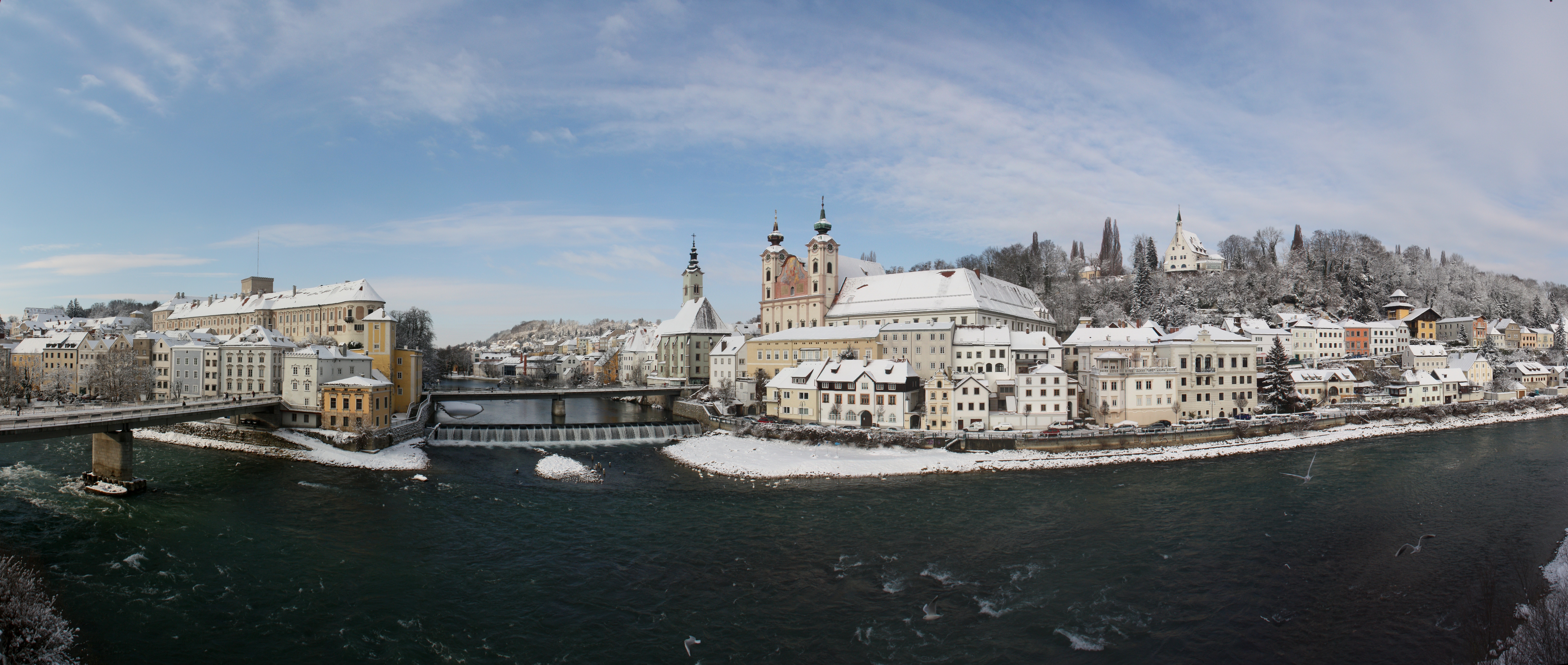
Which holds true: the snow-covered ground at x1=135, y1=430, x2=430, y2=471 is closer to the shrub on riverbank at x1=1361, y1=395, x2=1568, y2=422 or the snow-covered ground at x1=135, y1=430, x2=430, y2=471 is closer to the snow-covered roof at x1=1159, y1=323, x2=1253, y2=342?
the snow-covered roof at x1=1159, y1=323, x2=1253, y2=342

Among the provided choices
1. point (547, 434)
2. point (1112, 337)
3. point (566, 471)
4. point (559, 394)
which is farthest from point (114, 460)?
point (1112, 337)

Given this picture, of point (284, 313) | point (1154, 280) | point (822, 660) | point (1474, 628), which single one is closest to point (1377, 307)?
point (1154, 280)

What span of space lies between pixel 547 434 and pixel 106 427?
756 inches

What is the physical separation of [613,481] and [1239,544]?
912 inches

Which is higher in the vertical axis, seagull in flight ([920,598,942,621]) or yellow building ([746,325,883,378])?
yellow building ([746,325,883,378])

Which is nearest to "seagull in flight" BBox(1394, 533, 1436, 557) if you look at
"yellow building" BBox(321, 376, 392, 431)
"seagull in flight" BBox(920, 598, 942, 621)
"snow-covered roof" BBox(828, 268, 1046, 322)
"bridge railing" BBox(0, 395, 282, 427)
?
"seagull in flight" BBox(920, 598, 942, 621)

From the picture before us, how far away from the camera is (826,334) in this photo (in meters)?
55.3

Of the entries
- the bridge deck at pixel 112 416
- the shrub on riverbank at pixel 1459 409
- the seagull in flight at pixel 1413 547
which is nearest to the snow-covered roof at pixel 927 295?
the shrub on riverbank at pixel 1459 409

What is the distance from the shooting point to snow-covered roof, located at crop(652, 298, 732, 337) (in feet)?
228

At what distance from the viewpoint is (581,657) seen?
48.2 ft

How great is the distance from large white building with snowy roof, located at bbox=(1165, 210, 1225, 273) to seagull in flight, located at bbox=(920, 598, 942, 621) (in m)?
85.2

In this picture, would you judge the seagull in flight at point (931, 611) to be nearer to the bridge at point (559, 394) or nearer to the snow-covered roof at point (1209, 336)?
the snow-covered roof at point (1209, 336)

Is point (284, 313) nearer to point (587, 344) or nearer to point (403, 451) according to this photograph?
point (403, 451)

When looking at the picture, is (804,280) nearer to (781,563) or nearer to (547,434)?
(547,434)
